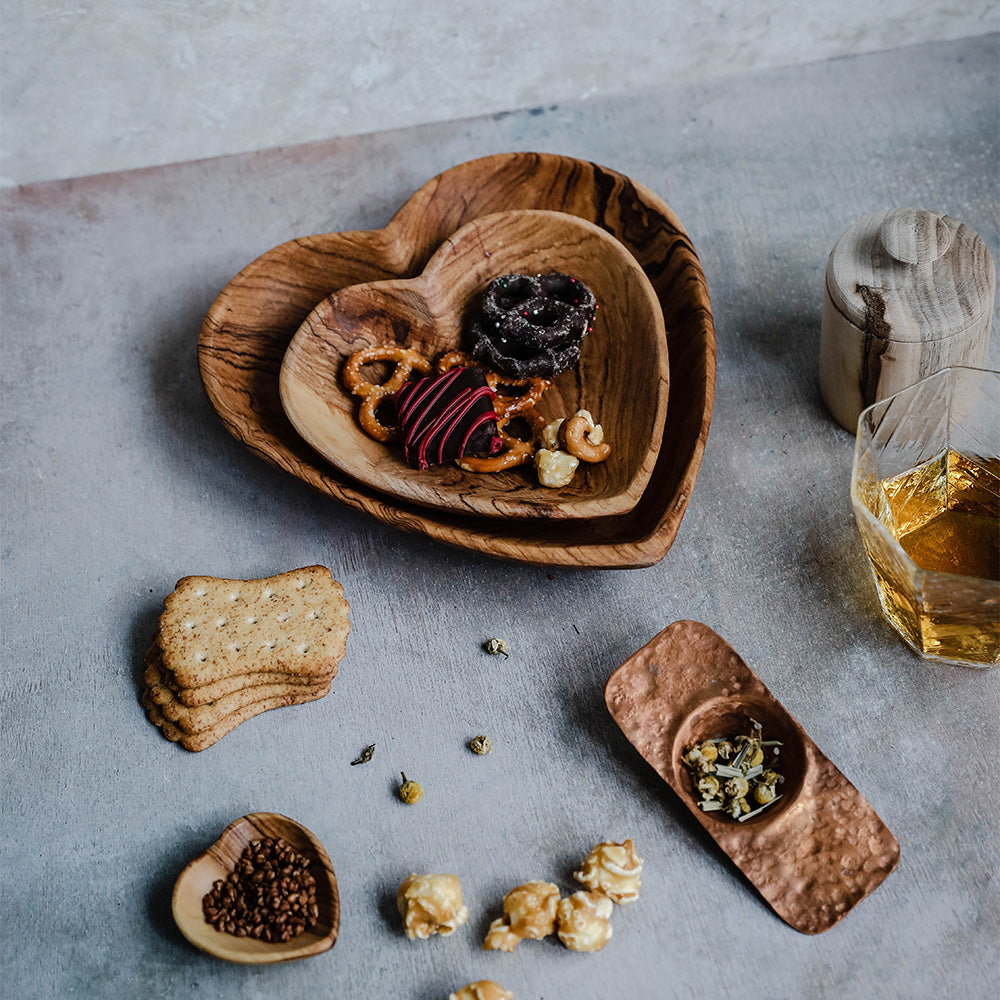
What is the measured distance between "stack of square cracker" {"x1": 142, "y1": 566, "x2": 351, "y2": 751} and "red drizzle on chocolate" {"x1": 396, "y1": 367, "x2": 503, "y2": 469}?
256 millimetres

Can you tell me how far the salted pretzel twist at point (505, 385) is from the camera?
1.64 metres

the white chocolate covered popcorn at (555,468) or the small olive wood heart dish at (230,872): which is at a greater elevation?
the white chocolate covered popcorn at (555,468)

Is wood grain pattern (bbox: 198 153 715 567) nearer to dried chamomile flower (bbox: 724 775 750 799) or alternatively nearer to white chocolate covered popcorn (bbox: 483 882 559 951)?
dried chamomile flower (bbox: 724 775 750 799)

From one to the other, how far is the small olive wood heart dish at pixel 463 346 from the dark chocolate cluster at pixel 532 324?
0.05m

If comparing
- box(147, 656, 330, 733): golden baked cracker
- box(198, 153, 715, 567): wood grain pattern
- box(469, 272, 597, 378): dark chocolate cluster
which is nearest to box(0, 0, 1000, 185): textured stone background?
box(198, 153, 715, 567): wood grain pattern

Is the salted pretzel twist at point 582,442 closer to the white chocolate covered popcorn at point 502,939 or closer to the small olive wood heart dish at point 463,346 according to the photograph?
the small olive wood heart dish at point 463,346

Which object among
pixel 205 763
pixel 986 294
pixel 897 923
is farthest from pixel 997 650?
pixel 205 763

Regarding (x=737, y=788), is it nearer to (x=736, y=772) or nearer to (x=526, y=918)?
(x=736, y=772)

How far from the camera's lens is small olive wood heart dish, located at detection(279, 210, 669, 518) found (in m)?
1.48

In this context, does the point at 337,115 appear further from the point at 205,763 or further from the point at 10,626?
the point at 205,763

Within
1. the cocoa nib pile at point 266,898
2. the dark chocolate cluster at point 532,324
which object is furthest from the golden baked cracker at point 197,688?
the dark chocolate cluster at point 532,324

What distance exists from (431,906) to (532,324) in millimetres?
884

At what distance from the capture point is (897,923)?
1.29 meters

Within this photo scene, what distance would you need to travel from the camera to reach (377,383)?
1.67m
